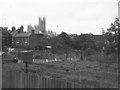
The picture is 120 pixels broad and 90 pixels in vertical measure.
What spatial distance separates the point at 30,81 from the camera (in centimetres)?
789

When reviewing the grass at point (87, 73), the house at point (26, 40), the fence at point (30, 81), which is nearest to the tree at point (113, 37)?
the grass at point (87, 73)

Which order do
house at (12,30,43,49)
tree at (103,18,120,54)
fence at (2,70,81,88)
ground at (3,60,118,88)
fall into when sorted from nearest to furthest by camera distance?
fence at (2,70,81,88)
ground at (3,60,118,88)
tree at (103,18,120,54)
house at (12,30,43,49)

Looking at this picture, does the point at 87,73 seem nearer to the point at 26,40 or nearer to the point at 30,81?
the point at 30,81

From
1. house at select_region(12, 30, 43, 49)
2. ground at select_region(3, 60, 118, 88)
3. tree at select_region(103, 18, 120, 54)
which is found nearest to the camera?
ground at select_region(3, 60, 118, 88)

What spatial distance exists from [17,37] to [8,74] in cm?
6517

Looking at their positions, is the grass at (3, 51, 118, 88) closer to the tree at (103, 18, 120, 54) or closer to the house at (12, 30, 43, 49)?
the tree at (103, 18, 120, 54)

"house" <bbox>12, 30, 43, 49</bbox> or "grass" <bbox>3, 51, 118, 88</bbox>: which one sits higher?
"house" <bbox>12, 30, 43, 49</bbox>

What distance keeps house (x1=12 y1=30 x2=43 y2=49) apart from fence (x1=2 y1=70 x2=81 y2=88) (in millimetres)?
61671

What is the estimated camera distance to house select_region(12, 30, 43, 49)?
234ft

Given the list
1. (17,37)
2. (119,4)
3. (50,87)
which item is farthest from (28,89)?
(17,37)

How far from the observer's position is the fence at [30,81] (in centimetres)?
643

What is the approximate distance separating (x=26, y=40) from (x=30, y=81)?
213ft

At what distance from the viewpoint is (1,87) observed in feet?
31.9

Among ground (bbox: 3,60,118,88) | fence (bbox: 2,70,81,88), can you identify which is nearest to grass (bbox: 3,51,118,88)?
ground (bbox: 3,60,118,88)
